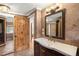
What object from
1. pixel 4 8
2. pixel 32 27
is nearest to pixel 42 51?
pixel 32 27

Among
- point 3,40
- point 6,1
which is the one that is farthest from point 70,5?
point 3,40

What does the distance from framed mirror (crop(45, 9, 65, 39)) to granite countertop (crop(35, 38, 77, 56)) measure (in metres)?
0.11

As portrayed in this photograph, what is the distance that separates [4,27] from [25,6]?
454 millimetres

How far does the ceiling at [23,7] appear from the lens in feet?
5.37

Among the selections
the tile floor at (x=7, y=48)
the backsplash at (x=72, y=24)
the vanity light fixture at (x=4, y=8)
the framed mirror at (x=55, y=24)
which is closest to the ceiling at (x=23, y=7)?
the vanity light fixture at (x=4, y=8)

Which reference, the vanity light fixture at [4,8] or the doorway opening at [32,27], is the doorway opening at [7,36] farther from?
the doorway opening at [32,27]

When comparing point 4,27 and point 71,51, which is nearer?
point 71,51

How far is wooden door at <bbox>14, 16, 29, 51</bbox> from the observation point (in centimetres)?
168

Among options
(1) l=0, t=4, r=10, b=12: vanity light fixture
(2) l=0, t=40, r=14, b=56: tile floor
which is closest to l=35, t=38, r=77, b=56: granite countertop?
(2) l=0, t=40, r=14, b=56: tile floor

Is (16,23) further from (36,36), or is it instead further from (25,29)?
(36,36)

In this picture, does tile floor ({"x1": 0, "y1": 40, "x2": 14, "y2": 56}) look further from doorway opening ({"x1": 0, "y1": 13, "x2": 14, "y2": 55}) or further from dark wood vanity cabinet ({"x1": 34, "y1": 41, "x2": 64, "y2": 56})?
dark wood vanity cabinet ({"x1": 34, "y1": 41, "x2": 64, "y2": 56})

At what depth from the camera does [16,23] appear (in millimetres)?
1682

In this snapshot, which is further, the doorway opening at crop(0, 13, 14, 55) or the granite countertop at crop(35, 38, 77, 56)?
the doorway opening at crop(0, 13, 14, 55)

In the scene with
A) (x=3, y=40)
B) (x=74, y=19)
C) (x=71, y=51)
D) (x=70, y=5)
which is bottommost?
(x=71, y=51)
